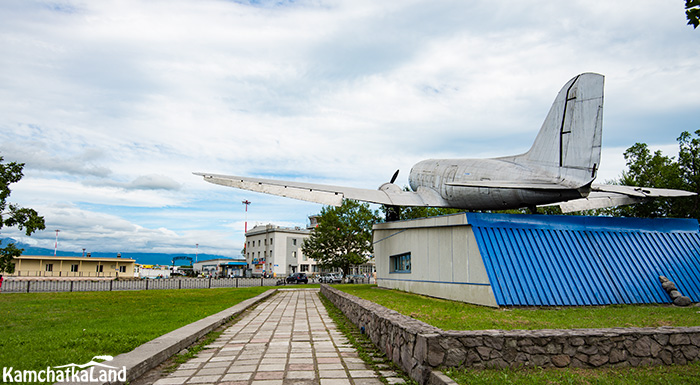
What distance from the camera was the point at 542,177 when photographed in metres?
16.5

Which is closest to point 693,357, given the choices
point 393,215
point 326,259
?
point 393,215

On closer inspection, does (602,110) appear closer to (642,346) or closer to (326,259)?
(642,346)

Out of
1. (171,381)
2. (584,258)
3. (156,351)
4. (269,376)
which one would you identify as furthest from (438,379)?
(584,258)

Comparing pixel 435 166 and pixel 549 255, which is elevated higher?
pixel 435 166

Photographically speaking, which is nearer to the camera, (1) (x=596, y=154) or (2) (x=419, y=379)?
(2) (x=419, y=379)

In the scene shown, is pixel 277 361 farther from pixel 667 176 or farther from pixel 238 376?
pixel 667 176

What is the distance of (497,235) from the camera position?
1527 cm

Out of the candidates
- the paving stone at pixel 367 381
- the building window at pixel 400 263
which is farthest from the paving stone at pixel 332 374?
the building window at pixel 400 263

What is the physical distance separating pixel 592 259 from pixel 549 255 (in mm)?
1536

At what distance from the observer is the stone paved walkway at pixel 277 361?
21.1 feet

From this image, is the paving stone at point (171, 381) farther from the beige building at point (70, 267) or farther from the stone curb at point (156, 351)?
the beige building at point (70, 267)

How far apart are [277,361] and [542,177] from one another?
12.7 m

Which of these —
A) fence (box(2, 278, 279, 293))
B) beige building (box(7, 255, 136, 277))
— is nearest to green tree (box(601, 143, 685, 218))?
fence (box(2, 278, 279, 293))

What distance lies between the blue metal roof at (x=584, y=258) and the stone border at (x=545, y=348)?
276 inches
